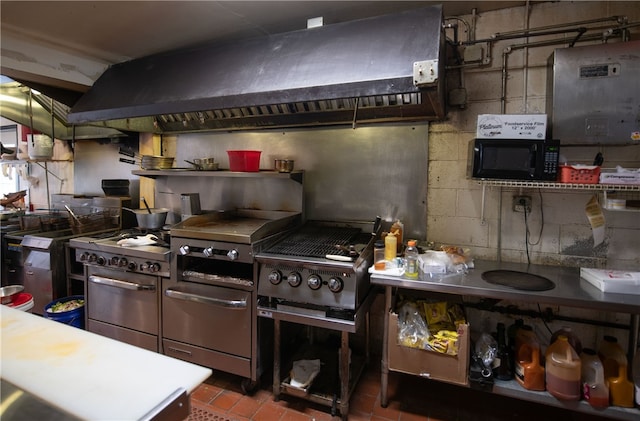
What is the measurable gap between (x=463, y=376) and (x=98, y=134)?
410 cm

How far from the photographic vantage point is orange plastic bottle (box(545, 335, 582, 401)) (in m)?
1.72

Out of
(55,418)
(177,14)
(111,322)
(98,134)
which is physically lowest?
(111,322)

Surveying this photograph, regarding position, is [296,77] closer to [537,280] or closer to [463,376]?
Answer: [537,280]

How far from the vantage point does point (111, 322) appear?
2658mm

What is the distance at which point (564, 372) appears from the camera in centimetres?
173

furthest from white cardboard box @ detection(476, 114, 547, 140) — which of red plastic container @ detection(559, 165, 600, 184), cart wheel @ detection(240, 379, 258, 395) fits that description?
cart wheel @ detection(240, 379, 258, 395)

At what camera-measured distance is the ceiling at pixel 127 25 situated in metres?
2.18

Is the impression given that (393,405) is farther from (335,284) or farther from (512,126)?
(512,126)

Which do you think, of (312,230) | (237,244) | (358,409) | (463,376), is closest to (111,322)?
(237,244)

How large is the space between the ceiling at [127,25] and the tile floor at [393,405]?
2.41 metres

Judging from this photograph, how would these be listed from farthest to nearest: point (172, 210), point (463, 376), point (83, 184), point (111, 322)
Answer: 1. point (83, 184)
2. point (172, 210)
3. point (111, 322)
4. point (463, 376)

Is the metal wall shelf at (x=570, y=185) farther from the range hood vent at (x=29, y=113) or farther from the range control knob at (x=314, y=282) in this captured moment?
the range hood vent at (x=29, y=113)

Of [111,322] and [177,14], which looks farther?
[111,322]

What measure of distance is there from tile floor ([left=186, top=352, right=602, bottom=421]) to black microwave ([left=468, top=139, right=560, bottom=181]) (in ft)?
4.79
